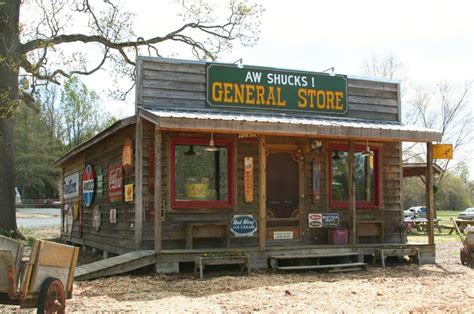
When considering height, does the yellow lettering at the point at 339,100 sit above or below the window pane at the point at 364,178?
above

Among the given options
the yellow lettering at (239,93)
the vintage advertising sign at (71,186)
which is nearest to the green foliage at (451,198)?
the vintage advertising sign at (71,186)

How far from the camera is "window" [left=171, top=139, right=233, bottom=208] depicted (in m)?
11.9

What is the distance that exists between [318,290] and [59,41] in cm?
1532

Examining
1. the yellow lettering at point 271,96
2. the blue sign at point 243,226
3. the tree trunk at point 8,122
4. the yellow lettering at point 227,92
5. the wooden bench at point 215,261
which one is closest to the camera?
the wooden bench at point 215,261

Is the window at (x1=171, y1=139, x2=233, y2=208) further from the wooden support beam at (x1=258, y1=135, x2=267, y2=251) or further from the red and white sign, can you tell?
the red and white sign

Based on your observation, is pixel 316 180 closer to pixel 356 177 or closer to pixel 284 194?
pixel 284 194

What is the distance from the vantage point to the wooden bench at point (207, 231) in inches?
462

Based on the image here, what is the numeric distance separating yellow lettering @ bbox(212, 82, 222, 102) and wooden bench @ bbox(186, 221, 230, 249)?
2.75 m

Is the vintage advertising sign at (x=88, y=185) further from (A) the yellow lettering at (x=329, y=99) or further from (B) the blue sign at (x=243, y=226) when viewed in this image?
(A) the yellow lettering at (x=329, y=99)

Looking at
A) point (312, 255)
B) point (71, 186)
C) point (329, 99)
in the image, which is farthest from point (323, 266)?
point (71, 186)

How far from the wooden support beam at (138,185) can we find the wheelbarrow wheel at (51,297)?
5307 millimetres

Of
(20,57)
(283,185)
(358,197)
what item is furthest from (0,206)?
(358,197)

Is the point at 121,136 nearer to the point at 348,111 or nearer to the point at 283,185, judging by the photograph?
the point at 283,185

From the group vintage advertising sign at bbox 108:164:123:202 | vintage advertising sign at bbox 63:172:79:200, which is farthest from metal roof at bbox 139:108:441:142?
vintage advertising sign at bbox 63:172:79:200
